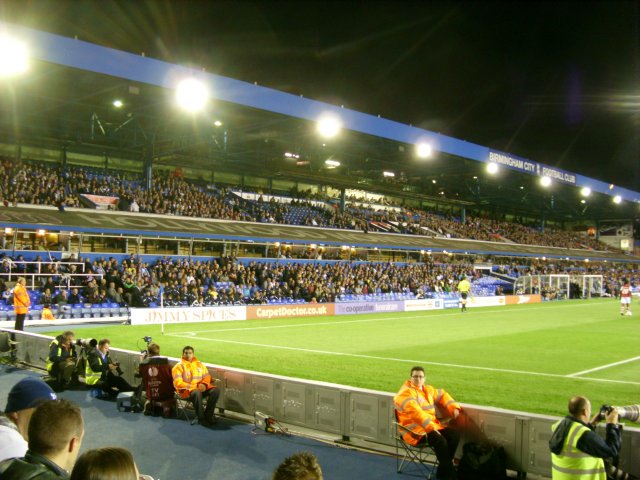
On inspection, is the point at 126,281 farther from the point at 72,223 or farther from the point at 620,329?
the point at 620,329

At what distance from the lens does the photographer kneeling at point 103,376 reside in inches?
459

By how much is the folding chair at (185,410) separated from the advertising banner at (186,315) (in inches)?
547

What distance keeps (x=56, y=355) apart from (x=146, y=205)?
22.9 meters

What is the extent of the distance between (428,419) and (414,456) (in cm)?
71

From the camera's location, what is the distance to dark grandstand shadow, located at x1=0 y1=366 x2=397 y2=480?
24.3ft

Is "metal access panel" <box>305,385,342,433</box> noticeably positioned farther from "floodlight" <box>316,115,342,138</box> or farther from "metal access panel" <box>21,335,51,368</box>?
"floodlight" <box>316,115,342,138</box>

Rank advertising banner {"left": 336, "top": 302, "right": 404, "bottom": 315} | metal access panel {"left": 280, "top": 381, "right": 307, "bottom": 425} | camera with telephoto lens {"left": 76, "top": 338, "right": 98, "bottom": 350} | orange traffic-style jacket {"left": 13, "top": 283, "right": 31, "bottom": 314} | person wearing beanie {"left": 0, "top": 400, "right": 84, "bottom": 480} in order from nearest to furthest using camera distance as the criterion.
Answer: person wearing beanie {"left": 0, "top": 400, "right": 84, "bottom": 480} → metal access panel {"left": 280, "top": 381, "right": 307, "bottom": 425} → camera with telephoto lens {"left": 76, "top": 338, "right": 98, "bottom": 350} → orange traffic-style jacket {"left": 13, "top": 283, "right": 31, "bottom": 314} → advertising banner {"left": 336, "top": 302, "right": 404, "bottom": 315}

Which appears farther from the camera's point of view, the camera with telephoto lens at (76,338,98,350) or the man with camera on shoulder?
the camera with telephoto lens at (76,338,98,350)

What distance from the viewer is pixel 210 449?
27.5 feet

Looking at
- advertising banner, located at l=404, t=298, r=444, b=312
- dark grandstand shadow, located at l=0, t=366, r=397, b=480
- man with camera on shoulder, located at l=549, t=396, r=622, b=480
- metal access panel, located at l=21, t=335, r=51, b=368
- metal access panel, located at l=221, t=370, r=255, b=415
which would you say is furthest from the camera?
advertising banner, located at l=404, t=298, r=444, b=312

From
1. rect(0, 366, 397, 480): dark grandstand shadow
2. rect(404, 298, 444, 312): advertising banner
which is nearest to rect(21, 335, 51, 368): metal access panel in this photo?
rect(0, 366, 397, 480): dark grandstand shadow

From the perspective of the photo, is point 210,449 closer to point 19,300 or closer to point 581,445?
point 581,445

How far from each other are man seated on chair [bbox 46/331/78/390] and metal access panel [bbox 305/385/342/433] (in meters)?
6.00

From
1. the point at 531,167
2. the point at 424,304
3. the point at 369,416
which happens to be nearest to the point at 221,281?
the point at 424,304
